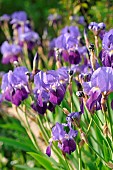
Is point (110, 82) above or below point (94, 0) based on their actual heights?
below

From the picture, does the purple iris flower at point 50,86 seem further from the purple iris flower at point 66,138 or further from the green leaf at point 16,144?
the green leaf at point 16,144

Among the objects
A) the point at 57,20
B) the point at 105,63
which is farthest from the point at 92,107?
the point at 57,20

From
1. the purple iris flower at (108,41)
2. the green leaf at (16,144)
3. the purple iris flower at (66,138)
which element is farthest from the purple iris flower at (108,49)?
the green leaf at (16,144)

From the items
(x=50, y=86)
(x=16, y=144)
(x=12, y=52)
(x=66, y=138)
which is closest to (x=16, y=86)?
(x=50, y=86)

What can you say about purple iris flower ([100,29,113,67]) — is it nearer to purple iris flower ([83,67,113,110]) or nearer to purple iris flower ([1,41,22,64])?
purple iris flower ([83,67,113,110])

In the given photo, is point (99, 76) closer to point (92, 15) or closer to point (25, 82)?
point (25, 82)

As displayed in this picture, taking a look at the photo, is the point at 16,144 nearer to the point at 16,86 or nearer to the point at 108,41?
the point at 16,86
